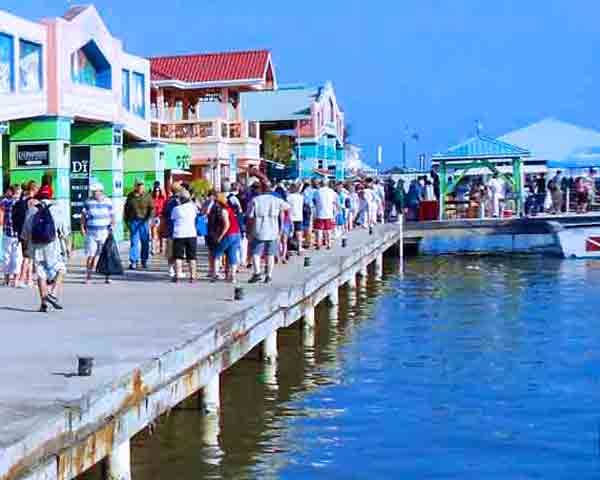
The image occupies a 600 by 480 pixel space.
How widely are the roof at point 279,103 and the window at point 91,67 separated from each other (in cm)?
1595

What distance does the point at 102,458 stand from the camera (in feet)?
26.5

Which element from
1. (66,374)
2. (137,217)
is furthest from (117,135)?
(66,374)

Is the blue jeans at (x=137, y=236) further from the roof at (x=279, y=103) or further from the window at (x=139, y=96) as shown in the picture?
the roof at (x=279, y=103)

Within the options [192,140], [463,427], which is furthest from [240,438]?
[192,140]

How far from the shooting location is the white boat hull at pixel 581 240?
32344mm

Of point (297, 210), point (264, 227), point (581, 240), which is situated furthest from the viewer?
point (581, 240)

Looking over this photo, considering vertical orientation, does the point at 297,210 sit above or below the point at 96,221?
above

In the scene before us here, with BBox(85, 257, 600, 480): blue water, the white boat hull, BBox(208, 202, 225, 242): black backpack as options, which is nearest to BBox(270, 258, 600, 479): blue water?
BBox(85, 257, 600, 480): blue water

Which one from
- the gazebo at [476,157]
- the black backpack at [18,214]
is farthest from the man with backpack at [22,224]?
the gazebo at [476,157]

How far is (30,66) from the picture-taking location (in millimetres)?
21844

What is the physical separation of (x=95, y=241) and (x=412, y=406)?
6.67 meters

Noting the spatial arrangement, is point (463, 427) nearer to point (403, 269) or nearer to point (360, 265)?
point (360, 265)

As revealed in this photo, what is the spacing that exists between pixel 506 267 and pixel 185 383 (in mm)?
22567

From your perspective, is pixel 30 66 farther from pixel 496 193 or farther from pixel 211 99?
pixel 211 99
